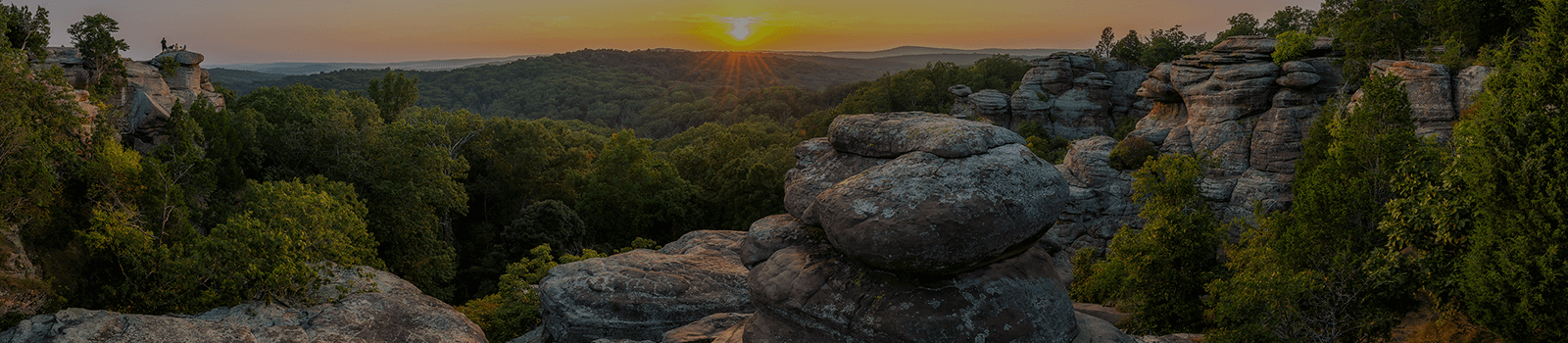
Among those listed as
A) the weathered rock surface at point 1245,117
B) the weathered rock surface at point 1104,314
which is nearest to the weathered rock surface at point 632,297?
the weathered rock surface at point 1104,314

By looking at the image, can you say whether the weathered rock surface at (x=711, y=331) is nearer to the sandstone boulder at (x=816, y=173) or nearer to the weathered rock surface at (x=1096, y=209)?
the sandstone boulder at (x=816, y=173)

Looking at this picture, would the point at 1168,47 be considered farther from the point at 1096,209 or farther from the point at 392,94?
the point at 392,94

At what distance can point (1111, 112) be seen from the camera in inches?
2490

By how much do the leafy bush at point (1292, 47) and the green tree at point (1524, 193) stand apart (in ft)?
86.1

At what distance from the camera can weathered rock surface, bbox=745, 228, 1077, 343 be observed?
9.81 metres

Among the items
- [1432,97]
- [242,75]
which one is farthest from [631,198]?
[242,75]

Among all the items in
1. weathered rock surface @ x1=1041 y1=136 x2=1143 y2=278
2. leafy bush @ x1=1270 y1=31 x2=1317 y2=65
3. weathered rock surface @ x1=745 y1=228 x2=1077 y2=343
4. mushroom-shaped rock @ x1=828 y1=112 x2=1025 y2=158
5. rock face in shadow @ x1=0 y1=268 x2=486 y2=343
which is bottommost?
weathered rock surface @ x1=1041 y1=136 x2=1143 y2=278

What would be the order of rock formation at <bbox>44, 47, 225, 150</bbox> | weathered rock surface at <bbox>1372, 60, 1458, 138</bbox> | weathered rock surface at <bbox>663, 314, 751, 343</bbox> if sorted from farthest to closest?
rock formation at <bbox>44, 47, 225, 150</bbox> → weathered rock surface at <bbox>1372, 60, 1458, 138</bbox> → weathered rock surface at <bbox>663, 314, 751, 343</bbox>

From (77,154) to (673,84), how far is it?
178274 millimetres

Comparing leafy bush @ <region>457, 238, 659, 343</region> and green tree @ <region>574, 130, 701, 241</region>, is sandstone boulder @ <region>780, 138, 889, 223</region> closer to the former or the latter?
leafy bush @ <region>457, 238, 659, 343</region>

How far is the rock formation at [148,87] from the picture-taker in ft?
88.6

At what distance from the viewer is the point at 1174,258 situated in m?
19.8

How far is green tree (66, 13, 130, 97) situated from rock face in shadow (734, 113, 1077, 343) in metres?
32.2

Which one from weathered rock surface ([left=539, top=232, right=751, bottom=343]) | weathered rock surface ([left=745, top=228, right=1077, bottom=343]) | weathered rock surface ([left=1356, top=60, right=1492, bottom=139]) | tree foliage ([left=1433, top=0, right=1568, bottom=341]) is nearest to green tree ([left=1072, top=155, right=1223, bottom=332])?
tree foliage ([left=1433, top=0, right=1568, bottom=341])
